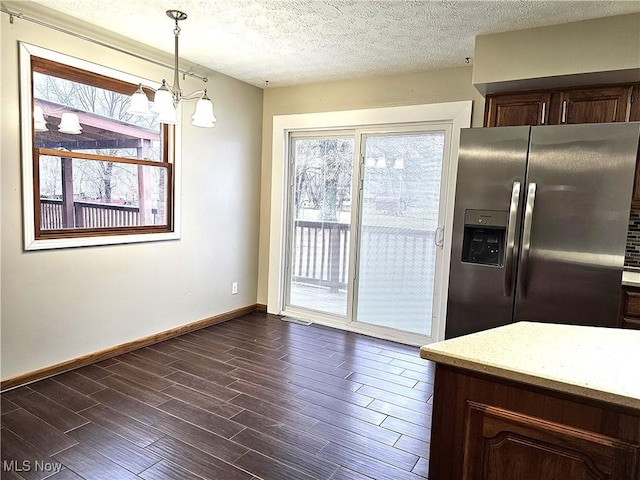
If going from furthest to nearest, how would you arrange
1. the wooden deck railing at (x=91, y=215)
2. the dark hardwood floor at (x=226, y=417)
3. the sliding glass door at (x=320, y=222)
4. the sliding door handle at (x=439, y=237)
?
the sliding glass door at (x=320, y=222)
the sliding door handle at (x=439, y=237)
the wooden deck railing at (x=91, y=215)
the dark hardwood floor at (x=226, y=417)

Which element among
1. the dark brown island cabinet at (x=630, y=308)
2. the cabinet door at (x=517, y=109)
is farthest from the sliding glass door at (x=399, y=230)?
the dark brown island cabinet at (x=630, y=308)

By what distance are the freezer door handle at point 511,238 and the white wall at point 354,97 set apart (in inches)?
42.3

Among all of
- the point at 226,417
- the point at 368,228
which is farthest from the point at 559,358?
the point at 368,228

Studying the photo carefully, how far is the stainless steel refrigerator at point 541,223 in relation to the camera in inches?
92.4

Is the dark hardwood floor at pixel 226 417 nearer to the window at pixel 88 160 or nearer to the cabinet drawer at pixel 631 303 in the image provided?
the window at pixel 88 160

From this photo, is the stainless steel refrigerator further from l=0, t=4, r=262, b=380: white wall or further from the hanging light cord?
the hanging light cord

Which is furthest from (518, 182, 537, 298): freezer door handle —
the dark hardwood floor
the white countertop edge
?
the white countertop edge

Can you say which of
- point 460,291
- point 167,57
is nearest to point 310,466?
point 460,291

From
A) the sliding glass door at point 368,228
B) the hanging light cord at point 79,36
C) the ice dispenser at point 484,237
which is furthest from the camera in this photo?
the sliding glass door at point 368,228

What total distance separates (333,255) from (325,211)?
1.53ft

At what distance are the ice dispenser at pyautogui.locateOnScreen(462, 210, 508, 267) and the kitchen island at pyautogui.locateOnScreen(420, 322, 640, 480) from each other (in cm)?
148

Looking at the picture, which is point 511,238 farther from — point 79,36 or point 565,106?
point 79,36

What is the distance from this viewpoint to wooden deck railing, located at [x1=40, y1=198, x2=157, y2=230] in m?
2.77

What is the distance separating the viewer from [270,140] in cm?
442
